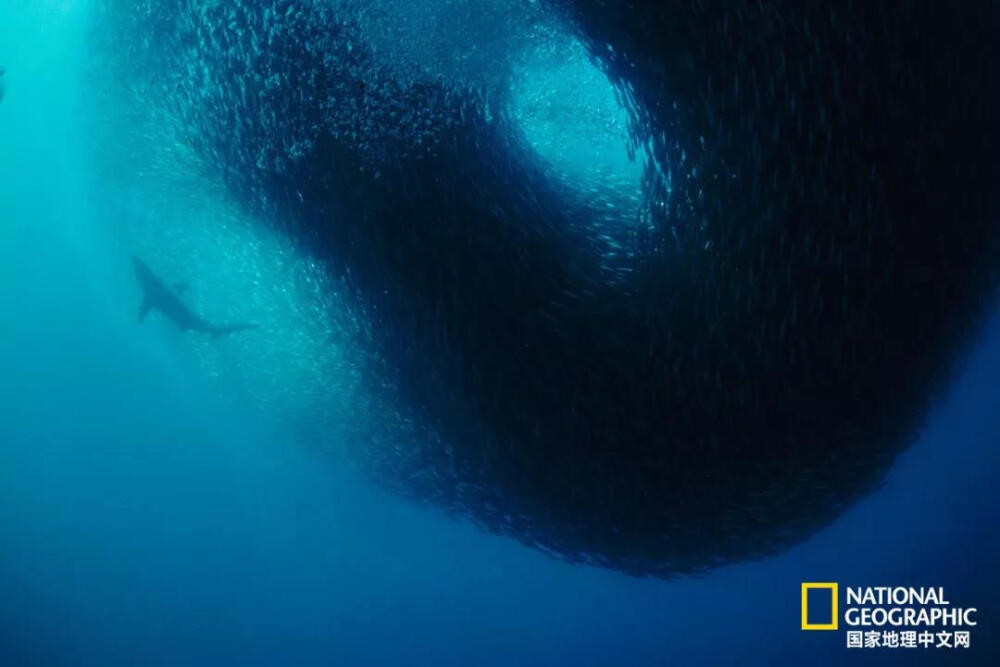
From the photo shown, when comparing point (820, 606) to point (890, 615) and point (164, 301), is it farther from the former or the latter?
point (164, 301)

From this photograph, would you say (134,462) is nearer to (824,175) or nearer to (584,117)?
(584,117)

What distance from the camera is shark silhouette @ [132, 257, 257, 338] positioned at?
952 centimetres

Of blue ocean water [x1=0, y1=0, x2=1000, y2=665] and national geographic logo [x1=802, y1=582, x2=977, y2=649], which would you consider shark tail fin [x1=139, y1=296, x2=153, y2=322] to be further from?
national geographic logo [x1=802, y1=582, x2=977, y2=649]

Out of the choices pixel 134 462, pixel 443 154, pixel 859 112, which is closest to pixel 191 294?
pixel 134 462

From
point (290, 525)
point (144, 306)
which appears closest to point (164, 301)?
point (144, 306)

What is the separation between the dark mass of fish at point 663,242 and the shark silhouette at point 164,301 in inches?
125

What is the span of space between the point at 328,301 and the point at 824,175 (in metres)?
5.57

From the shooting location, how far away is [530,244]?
18.4 ft

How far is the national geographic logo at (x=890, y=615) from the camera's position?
5.91 m

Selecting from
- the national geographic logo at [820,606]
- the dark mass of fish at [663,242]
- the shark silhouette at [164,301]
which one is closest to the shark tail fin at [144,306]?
the shark silhouette at [164,301]

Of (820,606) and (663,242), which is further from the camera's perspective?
(820,606)

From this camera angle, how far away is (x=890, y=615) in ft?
19.9

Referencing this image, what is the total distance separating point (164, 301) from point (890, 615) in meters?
10.6

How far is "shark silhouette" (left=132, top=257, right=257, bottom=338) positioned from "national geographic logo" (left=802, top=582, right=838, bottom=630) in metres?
8.56
